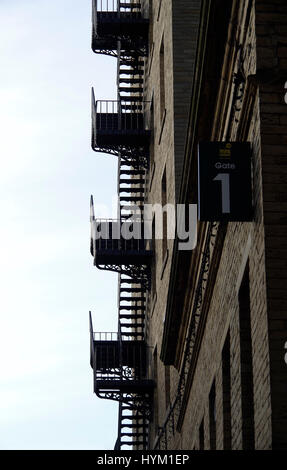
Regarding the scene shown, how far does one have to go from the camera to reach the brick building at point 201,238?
1585 cm

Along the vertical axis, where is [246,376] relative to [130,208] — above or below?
below

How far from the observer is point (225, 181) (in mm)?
16953

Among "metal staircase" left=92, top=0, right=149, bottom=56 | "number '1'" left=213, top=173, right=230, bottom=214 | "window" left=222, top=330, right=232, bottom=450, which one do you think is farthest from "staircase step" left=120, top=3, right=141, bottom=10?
"number '1'" left=213, top=173, right=230, bottom=214

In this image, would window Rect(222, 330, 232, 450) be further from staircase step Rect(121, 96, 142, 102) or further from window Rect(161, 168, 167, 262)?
staircase step Rect(121, 96, 142, 102)

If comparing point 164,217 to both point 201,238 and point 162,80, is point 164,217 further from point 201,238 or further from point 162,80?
point 201,238

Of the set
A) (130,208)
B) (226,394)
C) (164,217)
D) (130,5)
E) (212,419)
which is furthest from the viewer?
(130,5)

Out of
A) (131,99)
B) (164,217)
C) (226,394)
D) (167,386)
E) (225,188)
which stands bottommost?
(226,394)

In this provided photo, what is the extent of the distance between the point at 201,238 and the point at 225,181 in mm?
6305

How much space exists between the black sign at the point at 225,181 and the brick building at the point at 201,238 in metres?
0.11

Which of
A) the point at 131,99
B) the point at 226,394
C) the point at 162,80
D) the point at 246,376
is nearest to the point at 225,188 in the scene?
the point at 246,376

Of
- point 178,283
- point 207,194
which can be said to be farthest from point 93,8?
point 207,194

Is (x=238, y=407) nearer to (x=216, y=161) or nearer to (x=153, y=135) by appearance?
(x=216, y=161)
